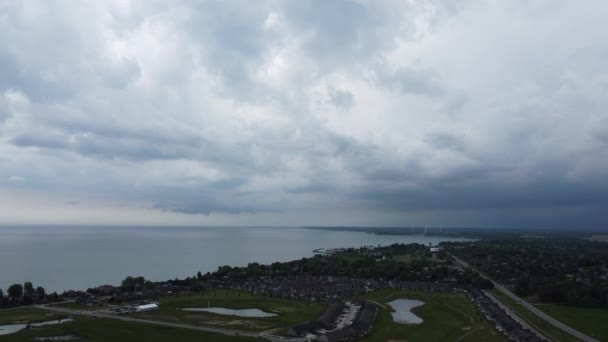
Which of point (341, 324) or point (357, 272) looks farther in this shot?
point (357, 272)

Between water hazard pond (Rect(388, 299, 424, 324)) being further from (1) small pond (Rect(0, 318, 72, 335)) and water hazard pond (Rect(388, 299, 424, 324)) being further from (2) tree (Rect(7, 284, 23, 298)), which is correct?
(2) tree (Rect(7, 284, 23, 298))

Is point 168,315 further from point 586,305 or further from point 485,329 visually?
point 586,305

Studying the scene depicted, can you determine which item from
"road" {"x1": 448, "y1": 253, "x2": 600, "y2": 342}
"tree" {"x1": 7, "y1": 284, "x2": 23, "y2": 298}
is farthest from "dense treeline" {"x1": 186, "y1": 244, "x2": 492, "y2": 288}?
"tree" {"x1": 7, "y1": 284, "x2": 23, "y2": 298}

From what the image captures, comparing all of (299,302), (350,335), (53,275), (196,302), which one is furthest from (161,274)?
(350,335)

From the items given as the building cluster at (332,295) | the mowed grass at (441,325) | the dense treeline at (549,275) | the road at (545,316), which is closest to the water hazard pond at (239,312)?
the building cluster at (332,295)

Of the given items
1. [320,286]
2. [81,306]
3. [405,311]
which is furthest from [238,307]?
[320,286]

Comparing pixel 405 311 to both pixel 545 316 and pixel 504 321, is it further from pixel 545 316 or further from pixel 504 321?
pixel 545 316
